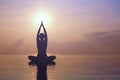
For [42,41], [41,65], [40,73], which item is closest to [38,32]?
[42,41]

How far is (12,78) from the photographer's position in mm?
53250

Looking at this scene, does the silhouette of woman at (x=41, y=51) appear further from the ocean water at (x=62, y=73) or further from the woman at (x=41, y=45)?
the ocean water at (x=62, y=73)

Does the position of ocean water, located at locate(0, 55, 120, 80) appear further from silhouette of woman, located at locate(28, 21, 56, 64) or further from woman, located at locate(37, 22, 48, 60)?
woman, located at locate(37, 22, 48, 60)

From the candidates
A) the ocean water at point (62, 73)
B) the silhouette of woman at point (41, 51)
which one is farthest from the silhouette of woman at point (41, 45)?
the ocean water at point (62, 73)

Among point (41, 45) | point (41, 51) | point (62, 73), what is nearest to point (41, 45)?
point (41, 45)

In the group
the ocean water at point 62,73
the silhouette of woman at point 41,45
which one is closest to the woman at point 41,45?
the silhouette of woman at point 41,45

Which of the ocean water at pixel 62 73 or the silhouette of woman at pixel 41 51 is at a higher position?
the silhouette of woman at pixel 41 51

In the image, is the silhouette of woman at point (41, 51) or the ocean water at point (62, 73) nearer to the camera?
the ocean water at point (62, 73)

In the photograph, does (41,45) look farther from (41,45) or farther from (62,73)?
(62,73)

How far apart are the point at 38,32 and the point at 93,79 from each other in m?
23.2

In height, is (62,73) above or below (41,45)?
below

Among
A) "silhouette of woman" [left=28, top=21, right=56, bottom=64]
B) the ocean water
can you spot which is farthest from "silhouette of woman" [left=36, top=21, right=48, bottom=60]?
the ocean water

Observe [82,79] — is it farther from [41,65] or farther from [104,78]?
[41,65]

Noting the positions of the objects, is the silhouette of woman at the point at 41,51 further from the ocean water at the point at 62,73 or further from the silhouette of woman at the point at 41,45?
the ocean water at the point at 62,73
